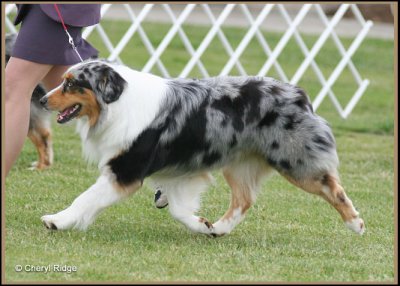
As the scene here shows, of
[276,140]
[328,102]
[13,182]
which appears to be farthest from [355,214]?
[328,102]

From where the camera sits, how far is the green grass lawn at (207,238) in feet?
15.5

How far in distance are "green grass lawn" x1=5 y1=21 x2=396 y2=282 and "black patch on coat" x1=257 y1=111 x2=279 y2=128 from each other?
649 mm

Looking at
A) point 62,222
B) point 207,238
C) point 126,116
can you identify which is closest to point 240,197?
point 207,238

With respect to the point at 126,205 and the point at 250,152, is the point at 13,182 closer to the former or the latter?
the point at 126,205

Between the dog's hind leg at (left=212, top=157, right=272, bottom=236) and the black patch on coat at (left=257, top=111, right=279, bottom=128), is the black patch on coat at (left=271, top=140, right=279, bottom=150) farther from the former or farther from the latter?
the dog's hind leg at (left=212, top=157, right=272, bottom=236)

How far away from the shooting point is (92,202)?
5227 mm

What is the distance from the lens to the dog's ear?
5184 mm

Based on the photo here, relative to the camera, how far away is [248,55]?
49.3ft

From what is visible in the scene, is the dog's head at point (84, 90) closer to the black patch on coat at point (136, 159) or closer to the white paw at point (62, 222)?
the black patch on coat at point (136, 159)

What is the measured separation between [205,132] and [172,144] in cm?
19

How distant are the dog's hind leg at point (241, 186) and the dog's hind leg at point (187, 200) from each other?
0.13m

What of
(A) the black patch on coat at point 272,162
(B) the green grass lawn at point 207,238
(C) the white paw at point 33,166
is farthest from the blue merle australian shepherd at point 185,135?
(C) the white paw at point 33,166

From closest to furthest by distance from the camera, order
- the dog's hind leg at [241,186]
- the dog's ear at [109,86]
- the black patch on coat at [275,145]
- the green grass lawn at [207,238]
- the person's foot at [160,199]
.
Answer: the green grass lawn at [207,238] < the dog's ear at [109,86] < the black patch on coat at [275,145] < the dog's hind leg at [241,186] < the person's foot at [160,199]

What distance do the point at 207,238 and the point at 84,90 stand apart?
1091 mm
